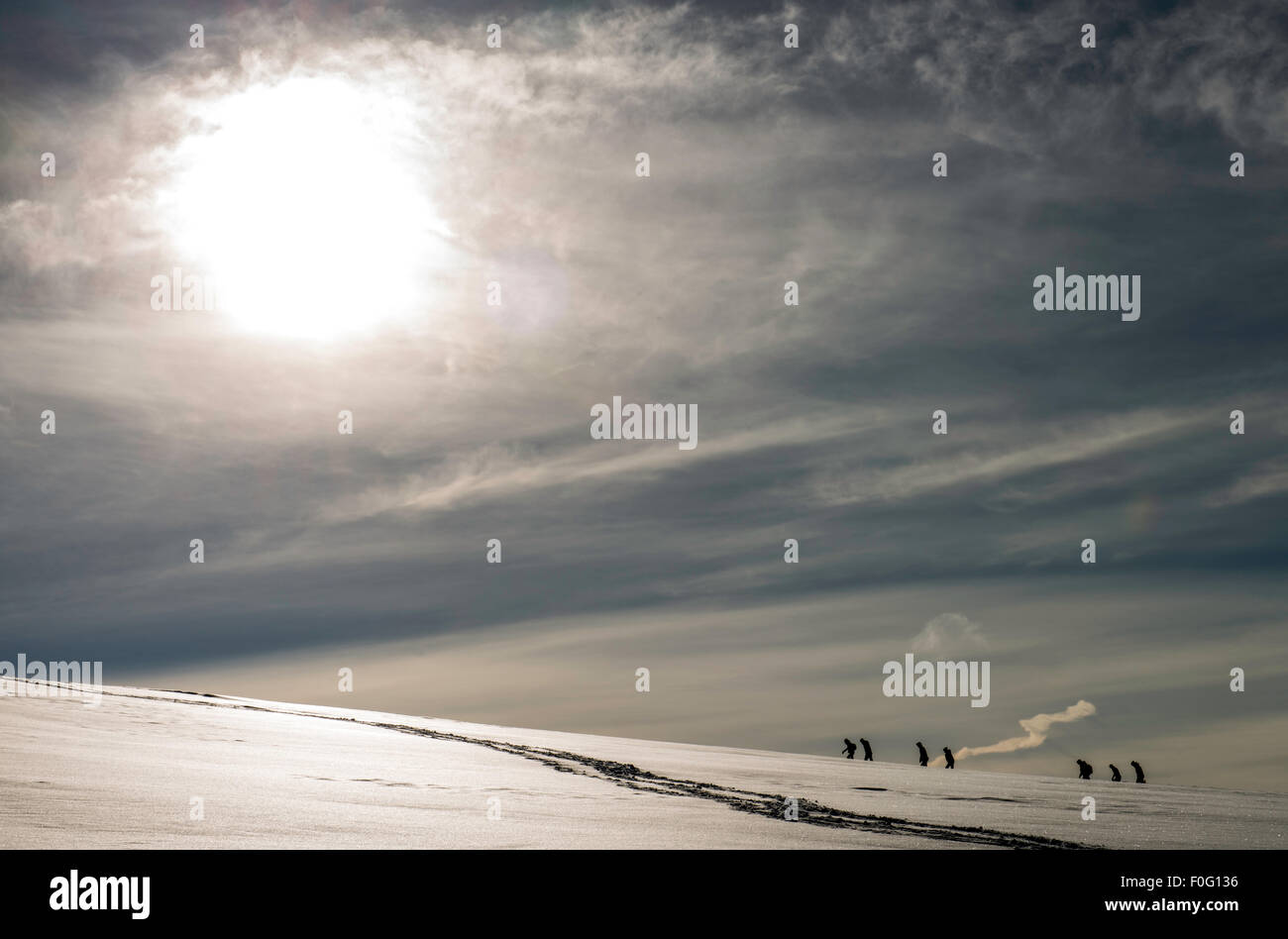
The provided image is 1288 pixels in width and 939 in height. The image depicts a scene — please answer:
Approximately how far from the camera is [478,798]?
43.6ft

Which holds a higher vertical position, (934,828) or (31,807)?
(31,807)

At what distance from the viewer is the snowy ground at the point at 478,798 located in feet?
31.5

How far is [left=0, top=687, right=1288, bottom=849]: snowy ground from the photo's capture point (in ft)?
31.5

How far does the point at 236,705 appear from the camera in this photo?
3128 centimetres

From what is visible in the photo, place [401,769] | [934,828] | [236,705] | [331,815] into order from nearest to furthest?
[331,815] < [934,828] < [401,769] < [236,705]
